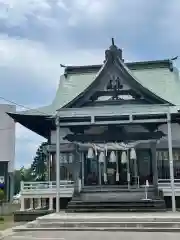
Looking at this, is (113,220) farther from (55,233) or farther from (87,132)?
(87,132)

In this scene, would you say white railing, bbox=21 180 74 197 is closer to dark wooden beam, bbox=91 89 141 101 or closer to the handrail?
the handrail

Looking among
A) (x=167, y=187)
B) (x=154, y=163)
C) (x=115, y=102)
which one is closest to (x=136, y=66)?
(x=115, y=102)

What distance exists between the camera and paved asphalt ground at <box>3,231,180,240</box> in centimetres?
1212

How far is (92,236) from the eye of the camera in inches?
491

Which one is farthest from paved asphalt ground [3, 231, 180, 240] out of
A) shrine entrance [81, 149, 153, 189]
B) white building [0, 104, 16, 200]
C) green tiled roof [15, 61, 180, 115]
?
white building [0, 104, 16, 200]

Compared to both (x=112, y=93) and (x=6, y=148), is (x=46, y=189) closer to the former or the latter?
(x=112, y=93)

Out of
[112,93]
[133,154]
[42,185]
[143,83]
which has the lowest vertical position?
[42,185]

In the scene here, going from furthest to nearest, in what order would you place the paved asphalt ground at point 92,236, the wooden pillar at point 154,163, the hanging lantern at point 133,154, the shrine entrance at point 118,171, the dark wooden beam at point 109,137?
1. the shrine entrance at point 118,171
2. the hanging lantern at point 133,154
3. the dark wooden beam at point 109,137
4. the wooden pillar at point 154,163
5. the paved asphalt ground at point 92,236

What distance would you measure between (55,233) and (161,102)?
920 cm

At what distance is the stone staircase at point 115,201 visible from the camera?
18016 millimetres

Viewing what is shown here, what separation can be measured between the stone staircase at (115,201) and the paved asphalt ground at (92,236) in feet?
15.9

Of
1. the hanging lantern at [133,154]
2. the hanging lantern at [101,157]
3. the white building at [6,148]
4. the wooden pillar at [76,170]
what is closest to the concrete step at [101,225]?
the wooden pillar at [76,170]

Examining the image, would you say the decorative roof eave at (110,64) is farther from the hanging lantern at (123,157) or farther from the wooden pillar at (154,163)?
the hanging lantern at (123,157)

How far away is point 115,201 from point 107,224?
14.8 feet
